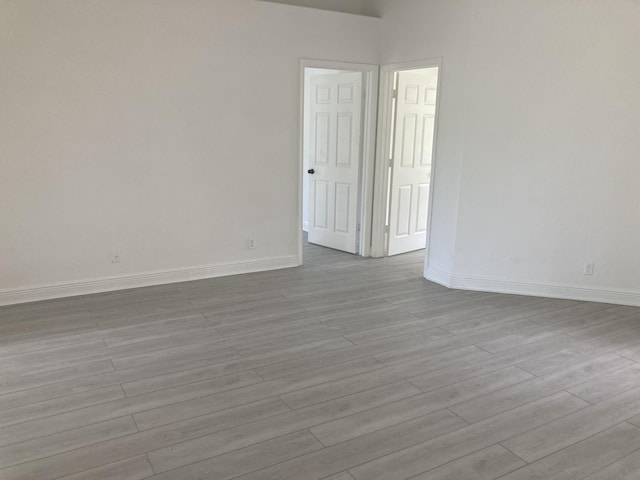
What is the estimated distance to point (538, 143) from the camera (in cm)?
441

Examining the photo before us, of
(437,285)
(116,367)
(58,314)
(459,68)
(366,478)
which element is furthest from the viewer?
(437,285)

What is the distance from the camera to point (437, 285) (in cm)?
496

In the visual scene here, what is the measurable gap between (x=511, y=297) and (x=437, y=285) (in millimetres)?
703

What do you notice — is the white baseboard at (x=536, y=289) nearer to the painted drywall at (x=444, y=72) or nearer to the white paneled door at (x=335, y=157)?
the painted drywall at (x=444, y=72)

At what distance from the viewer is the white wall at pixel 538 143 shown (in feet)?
13.5

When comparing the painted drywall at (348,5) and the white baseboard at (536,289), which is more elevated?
the painted drywall at (348,5)

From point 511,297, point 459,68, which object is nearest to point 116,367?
point 511,297

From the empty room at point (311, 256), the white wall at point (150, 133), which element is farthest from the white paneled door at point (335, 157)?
the white wall at point (150, 133)

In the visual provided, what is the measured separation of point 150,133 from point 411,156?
2954mm

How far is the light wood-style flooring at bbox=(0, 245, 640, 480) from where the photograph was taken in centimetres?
234

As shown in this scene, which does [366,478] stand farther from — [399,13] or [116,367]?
[399,13]

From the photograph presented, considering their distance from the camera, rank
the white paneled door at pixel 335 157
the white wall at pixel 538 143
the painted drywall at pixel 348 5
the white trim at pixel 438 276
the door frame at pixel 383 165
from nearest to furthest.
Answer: the white wall at pixel 538 143
the white trim at pixel 438 276
the door frame at pixel 383 165
the painted drywall at pixel 348 5
the white paneled door at pixel 335 157

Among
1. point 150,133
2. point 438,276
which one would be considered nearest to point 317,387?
point 438,276

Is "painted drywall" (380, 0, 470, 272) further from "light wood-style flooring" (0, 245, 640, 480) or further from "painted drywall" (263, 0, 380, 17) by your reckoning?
"light wood-style flooring" (0, 245, 640, 480)
